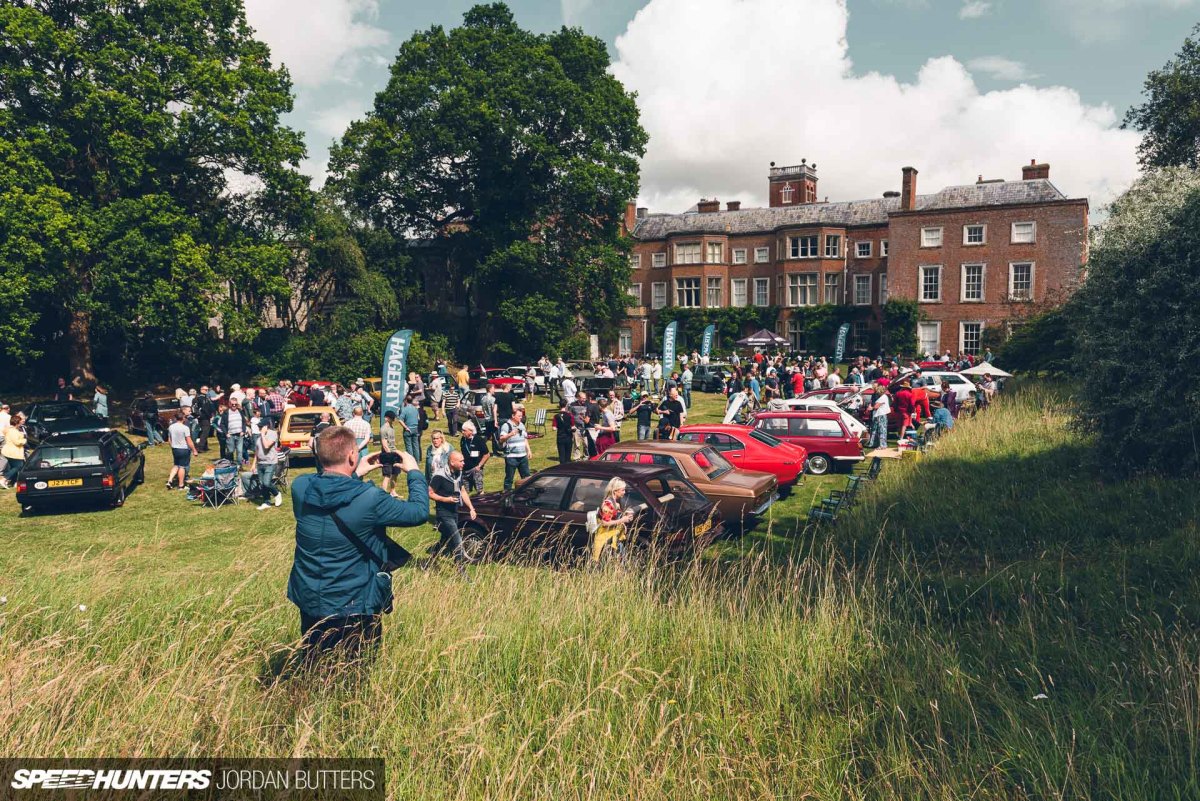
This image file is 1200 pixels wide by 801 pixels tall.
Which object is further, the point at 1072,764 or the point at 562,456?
the point at 562,456

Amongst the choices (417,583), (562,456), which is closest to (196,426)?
(562,456)

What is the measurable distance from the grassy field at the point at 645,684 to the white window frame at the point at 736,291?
166ft

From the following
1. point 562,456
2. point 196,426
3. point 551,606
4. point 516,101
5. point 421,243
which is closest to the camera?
point 551,606

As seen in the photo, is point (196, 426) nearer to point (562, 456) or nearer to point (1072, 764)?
point (562, 456)

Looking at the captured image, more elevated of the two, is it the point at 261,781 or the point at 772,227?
the point at 772,227

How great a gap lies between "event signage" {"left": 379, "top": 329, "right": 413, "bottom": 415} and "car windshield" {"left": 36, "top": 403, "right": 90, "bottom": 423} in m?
9.57

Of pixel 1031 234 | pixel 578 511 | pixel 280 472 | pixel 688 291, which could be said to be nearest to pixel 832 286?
pixel 688 291

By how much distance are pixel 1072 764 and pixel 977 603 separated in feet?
12.4

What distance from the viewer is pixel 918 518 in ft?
36.8

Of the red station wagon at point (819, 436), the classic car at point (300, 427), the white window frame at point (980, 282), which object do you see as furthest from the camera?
the white window frame at point (980, 282)

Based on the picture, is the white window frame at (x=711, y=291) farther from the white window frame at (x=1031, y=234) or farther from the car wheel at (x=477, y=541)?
the car wheel at (x=477, y=541)

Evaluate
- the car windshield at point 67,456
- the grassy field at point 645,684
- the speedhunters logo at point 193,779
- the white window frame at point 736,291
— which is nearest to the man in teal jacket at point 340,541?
the grassy field at point 645,684

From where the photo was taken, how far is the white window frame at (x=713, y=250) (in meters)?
57.7

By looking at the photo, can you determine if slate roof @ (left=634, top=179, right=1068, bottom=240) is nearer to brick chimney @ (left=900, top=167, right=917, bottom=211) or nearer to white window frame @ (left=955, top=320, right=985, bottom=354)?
brick chimney @ (left=900, top=167, right=917, bottom=211)
